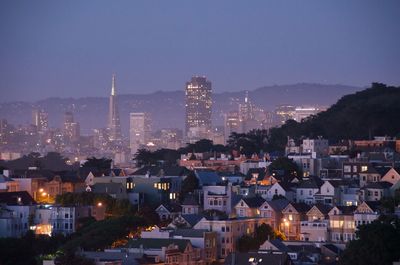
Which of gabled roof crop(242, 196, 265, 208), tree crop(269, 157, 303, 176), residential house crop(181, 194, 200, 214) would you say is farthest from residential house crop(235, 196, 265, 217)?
tree crop(269, 157, 303, 176)

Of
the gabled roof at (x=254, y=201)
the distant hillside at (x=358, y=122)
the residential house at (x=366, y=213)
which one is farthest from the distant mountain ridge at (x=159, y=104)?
the residential house at (x=366, y=213)

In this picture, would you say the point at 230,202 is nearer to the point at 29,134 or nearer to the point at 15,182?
the point at 15,182

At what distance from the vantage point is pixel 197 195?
53.0 m

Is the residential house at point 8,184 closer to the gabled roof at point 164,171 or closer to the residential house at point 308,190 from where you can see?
the gabled roof at point 164,171

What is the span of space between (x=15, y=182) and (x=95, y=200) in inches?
229

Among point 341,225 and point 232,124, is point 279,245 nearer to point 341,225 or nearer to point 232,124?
point 341,225

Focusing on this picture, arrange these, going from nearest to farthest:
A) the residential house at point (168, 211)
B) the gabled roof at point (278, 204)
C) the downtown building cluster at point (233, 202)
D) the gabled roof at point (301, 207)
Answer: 1. the downtown building cluster at point (233, 202)
2. the gabled roof at point (301, 207)
3. the gabled roof at point (278, 204)
4. the residential house at point (168, 211)

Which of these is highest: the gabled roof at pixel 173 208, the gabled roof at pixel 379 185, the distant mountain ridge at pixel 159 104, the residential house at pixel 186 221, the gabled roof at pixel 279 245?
the distant mountain ridge at pixel 159 104

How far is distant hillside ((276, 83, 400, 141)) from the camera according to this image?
7306 cm

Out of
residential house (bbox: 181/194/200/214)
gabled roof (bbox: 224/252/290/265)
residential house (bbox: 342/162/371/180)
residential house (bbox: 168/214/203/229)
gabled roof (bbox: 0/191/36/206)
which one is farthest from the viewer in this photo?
residential house (bbox: 342/162/371/180)

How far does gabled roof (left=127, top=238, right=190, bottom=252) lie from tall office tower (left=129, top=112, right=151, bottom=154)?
307 ft

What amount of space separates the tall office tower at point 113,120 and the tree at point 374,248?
355 feet

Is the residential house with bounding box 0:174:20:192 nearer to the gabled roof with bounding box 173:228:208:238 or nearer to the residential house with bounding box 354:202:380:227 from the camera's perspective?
the gabled roof with bounding box 173:228:208:238

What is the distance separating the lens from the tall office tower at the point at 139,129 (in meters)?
141
